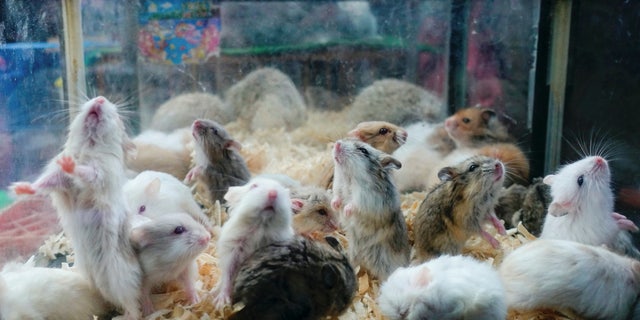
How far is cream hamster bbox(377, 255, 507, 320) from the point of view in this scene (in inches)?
115

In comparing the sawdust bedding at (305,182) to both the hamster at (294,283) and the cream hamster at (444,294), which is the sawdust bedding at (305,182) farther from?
the cream hamster at (444,294)

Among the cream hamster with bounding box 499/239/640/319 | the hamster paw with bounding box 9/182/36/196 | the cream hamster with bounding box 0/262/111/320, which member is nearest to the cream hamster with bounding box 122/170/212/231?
the cream hamster with bounding box 0/262/111/320

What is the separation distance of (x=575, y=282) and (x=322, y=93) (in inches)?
175

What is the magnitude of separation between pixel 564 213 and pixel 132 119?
13.6ft

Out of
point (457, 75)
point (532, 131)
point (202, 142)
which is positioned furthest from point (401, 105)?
point (202, 142)

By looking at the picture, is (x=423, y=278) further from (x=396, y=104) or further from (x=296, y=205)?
(x=396, y=104)

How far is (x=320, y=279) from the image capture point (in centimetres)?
313

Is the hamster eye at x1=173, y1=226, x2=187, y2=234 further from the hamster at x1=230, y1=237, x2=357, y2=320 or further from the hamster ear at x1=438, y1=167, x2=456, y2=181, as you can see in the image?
the hamster ear at x1=438, y1=167, x2=456, y2=181

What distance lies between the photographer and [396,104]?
6629 millimetres

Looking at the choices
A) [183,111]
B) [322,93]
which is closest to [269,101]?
[322,93]

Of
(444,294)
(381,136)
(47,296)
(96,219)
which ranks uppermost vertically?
(381,136)

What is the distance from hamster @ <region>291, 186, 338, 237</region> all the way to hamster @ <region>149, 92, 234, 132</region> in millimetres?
2555

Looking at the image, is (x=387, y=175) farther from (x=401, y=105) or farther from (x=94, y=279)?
(x=401, y=105)

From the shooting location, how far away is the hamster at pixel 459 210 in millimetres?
3982
